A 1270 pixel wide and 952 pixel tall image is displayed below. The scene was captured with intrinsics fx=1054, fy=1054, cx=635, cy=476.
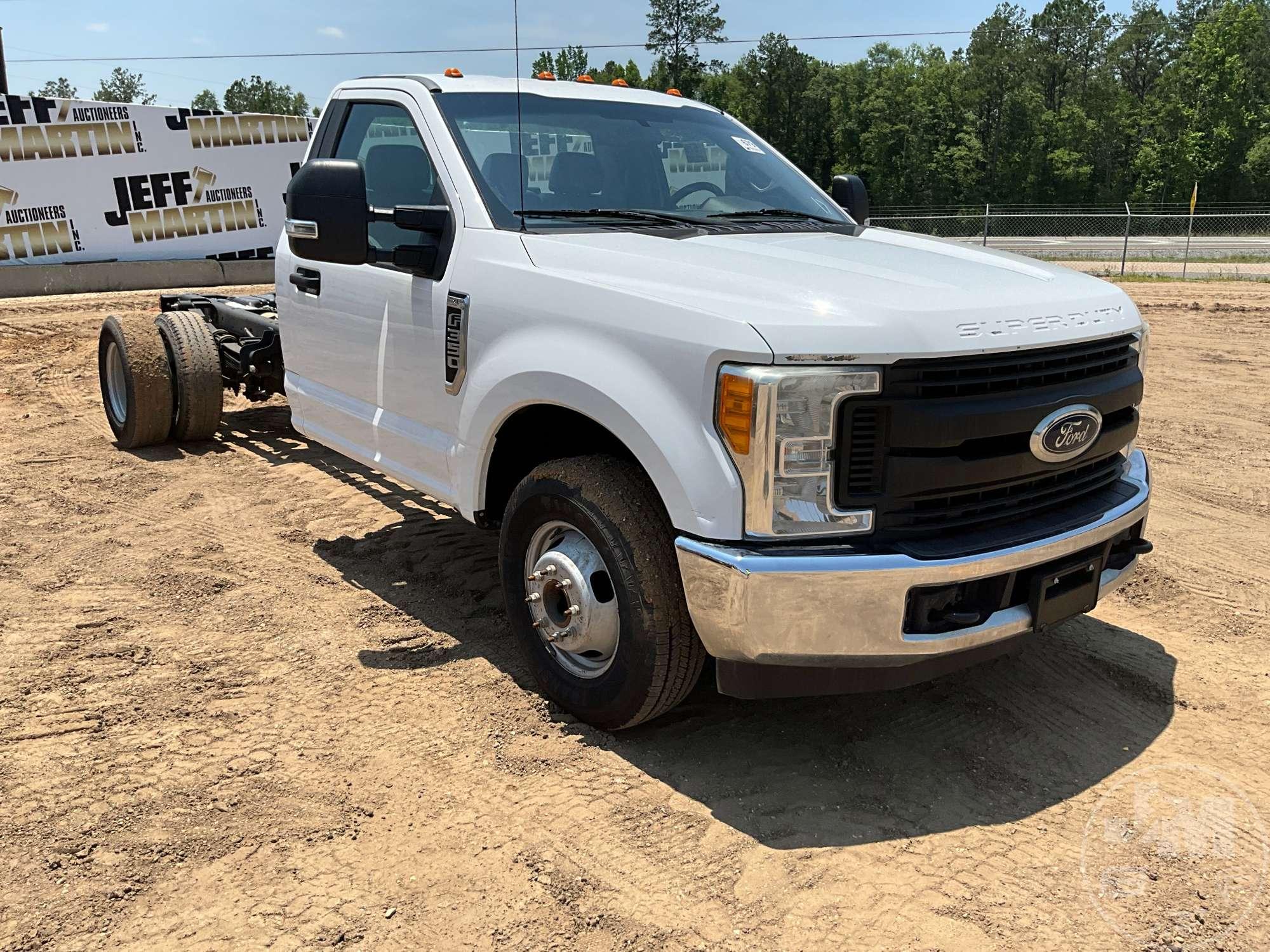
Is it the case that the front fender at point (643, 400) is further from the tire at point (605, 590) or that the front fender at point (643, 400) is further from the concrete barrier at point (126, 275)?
the concrete barrier at point (126, 275)

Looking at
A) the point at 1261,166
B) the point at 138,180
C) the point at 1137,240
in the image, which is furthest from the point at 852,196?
the point at 1261,166

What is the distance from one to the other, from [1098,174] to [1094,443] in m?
76.5

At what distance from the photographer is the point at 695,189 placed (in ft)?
14.2

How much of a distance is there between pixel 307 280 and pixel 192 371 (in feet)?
9.17

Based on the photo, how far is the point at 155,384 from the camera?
6980 mm

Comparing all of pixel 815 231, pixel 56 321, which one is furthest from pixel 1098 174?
pixel 815 231

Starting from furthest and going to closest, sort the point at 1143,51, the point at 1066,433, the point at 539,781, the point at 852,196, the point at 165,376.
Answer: the point at 1143,51 < the point at 165,376 < the point at 852,196 < the point at 539,781 < the point at 1066,433

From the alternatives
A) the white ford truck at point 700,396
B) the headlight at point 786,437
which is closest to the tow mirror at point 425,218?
the white ford truck at point 700,396

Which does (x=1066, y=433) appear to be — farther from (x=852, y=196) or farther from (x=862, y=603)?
(x=852, y=196)

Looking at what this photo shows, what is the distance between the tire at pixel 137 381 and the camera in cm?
693

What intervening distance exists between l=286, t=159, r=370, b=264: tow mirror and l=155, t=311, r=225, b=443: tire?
3.64m

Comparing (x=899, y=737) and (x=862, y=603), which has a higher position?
(x=862, y=603)

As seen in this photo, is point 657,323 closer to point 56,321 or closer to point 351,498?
point 351,498

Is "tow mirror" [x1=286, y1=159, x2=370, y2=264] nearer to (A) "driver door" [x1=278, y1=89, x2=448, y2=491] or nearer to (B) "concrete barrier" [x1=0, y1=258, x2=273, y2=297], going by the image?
(A) "driver door" [x1=278, y1=89, x2=448, y2=491]
